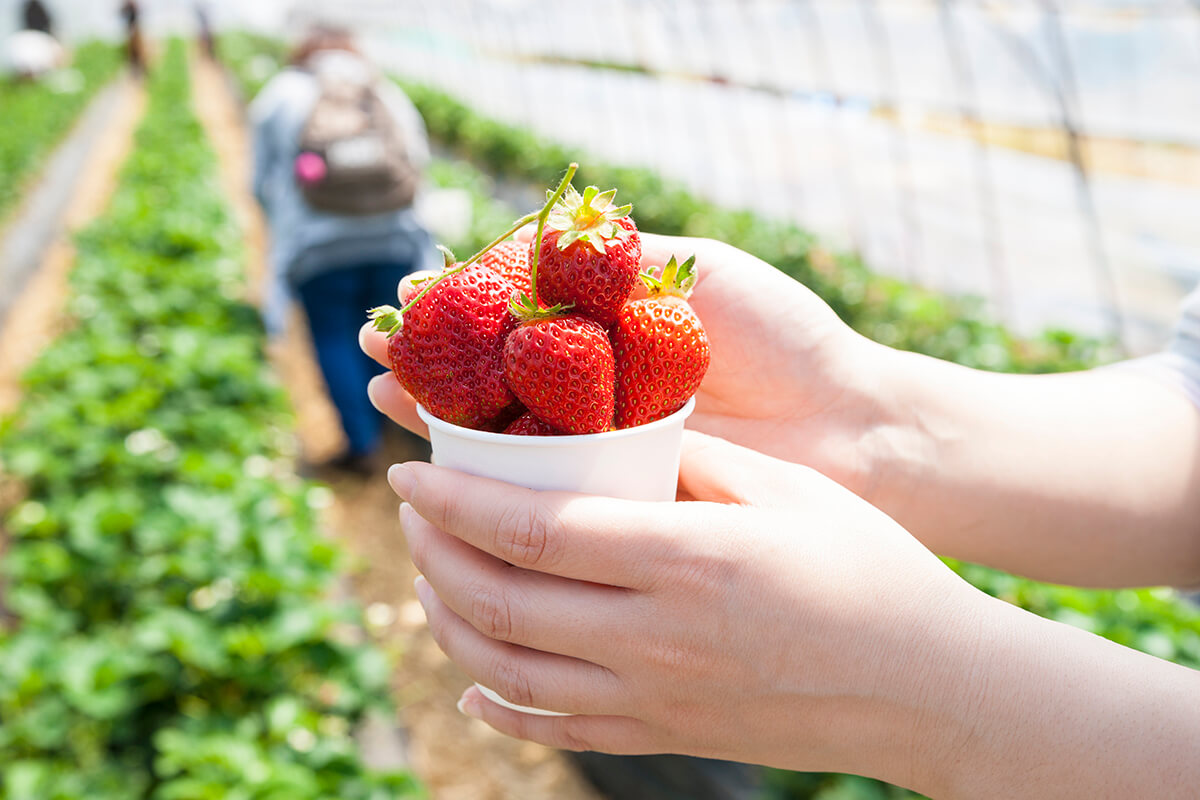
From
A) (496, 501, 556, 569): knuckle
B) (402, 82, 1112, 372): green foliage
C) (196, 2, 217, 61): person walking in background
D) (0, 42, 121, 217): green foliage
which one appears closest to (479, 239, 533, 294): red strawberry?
(496, 501, 556, 569): knuckle

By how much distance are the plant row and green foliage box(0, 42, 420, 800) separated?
4.45 ft

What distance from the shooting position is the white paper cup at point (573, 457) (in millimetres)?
1105

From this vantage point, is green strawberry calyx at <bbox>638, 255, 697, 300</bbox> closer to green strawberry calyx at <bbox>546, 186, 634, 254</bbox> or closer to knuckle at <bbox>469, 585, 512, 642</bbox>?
green strawberry calyx at <bbox>546, 186, 634, 254</bbox>

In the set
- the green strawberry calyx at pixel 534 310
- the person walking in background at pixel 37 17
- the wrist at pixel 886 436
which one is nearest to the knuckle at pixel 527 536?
the green strawberry calyx at pixel 534 310

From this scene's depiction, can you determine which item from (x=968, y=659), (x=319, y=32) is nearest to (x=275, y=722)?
(x=968, y=659)

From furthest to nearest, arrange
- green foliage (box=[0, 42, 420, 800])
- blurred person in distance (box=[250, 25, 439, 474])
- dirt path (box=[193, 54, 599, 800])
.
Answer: blurred person in distance (box=[250, 25, 439, 474]) → dirt path (box=[193, 54, 599, 800]) → green foliage (box=[0, 42, 420, 800])

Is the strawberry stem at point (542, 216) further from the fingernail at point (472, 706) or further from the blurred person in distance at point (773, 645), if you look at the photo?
the fingernail at point (472, 706)

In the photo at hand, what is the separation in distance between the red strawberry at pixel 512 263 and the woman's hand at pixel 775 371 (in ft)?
0.79

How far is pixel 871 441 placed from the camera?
1.51 m

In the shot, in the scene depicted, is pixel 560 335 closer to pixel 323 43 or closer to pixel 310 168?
pixel 310 168

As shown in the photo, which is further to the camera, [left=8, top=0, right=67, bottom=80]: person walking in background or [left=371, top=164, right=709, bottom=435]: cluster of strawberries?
[left=8, top=0, right=67, bottom=80]: person walking in background

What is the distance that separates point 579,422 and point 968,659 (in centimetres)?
53

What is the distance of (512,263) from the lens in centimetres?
125

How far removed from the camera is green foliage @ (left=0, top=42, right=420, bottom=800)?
7.41 ft
